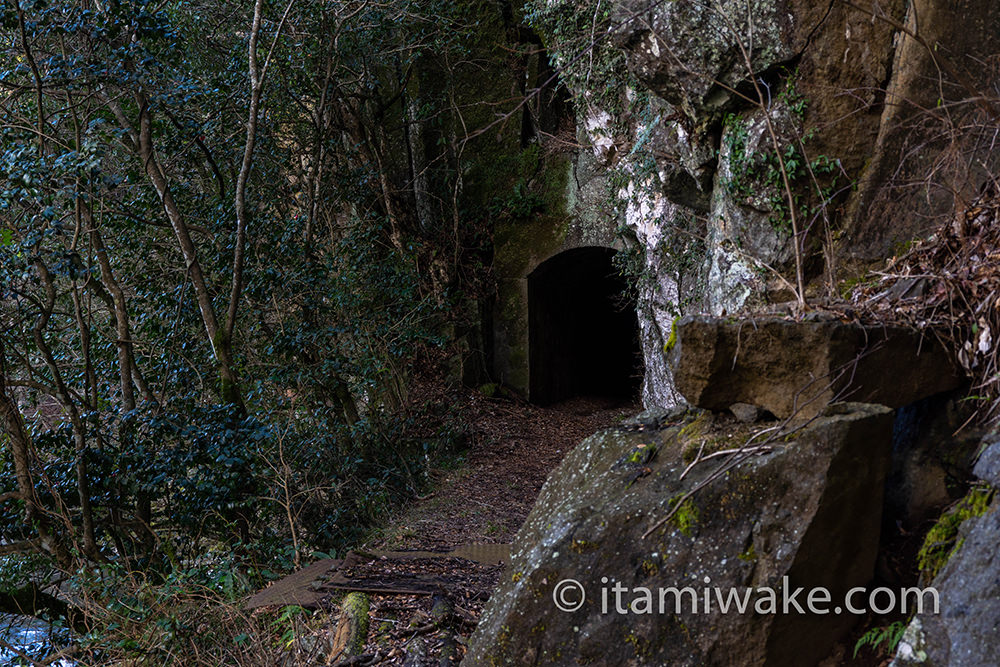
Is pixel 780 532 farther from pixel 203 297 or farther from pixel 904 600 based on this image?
pixel 203 297

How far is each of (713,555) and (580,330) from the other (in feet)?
33.6

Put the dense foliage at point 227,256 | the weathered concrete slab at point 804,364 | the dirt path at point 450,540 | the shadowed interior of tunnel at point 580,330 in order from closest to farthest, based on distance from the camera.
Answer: the weathered concrete slab at point 804,364 < the dirt path at point 450,540 < the dense foliage at point 227,256 < the shadowed interior of tunnel at point 580,330

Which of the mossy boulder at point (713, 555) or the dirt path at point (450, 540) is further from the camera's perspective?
the dirt path at point (450, 540)

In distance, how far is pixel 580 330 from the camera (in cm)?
1282

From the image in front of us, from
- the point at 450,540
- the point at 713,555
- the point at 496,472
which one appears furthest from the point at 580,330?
the point at 713,555

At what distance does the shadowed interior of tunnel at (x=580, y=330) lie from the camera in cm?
1094

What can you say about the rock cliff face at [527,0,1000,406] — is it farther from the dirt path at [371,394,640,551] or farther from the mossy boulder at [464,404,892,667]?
the dirt path at [371,394,640,551]

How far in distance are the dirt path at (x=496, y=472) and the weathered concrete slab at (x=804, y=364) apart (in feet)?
9.53

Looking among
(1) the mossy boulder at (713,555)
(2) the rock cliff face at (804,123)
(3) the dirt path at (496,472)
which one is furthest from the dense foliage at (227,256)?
(1) the mossy boulder at (713,555)

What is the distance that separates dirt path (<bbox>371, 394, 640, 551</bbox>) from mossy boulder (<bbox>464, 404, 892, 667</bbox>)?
2.56 metres

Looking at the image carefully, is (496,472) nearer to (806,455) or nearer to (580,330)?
(580,330)

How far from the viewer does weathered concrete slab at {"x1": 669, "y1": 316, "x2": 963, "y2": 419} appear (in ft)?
9.32

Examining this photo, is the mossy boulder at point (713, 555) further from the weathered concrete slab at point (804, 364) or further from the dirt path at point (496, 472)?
the dirt path at point (496, 472)

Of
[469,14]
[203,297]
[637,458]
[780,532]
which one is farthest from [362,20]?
[780,532]
